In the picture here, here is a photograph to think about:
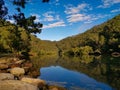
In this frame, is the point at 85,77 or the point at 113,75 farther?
the point at 85,77

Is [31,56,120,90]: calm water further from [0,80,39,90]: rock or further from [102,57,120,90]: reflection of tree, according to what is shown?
[0,80,39,90]: rock

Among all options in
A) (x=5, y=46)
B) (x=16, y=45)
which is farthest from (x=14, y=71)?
(x=5, y=46)

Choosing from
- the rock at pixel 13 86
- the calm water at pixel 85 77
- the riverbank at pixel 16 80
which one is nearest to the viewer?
the rock at pixel 13 86

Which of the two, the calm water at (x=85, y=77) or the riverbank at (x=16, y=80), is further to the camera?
the calm water at (x=85, y=77)

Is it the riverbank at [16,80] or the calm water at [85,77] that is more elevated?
the riverbank at [16,80]

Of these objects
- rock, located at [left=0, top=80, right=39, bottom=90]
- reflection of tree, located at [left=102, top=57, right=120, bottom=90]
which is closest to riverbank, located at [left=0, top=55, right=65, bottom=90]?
rock, located at [left=0, top=80, right=39, bottom=90]

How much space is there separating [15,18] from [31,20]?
7.61ft

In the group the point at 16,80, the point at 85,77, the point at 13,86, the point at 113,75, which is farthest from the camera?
the point at 85,77

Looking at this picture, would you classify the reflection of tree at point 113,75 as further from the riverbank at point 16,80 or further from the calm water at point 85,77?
the riverbank at point 16,80

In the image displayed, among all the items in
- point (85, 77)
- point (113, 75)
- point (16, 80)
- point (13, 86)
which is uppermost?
point (16, 80)

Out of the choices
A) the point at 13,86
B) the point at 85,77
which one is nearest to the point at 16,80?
the point at 13,86

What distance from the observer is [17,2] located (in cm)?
1927

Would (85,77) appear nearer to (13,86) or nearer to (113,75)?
(113,75)

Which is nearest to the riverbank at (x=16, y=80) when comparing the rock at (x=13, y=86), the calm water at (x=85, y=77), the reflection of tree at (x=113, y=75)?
the rock at (x=13, y=86)
